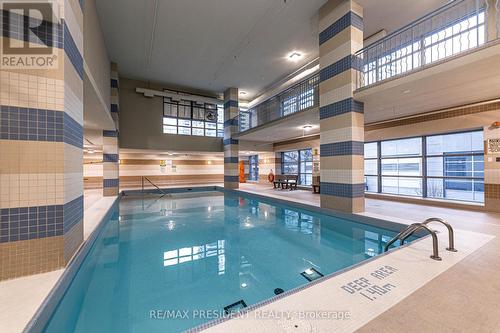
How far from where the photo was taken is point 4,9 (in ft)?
6.91

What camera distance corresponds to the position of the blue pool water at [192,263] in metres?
2.02

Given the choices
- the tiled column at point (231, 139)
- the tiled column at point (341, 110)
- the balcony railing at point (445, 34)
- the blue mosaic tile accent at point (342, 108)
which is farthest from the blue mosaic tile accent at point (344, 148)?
the tiled column at point (231, 139)

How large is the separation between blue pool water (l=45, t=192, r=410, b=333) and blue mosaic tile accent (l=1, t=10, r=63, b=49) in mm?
2742

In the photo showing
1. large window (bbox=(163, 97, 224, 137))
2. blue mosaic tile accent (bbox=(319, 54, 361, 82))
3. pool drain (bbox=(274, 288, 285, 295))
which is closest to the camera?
pool drain (bbox=(274, 288, 285, 295))

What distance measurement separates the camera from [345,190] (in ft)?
16.4

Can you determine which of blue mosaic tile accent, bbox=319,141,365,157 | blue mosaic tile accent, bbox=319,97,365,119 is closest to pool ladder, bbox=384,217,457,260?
blue mosaic tile accent, bbox=319,141,365,157

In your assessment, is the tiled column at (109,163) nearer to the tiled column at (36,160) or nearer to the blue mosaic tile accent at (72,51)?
the blue mosaic tile accent at (72,51)

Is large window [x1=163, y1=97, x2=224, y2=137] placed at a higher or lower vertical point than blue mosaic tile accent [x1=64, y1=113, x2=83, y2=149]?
higher

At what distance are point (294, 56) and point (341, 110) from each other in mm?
4180

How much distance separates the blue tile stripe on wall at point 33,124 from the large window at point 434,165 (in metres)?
8.60

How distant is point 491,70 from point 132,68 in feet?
36.4

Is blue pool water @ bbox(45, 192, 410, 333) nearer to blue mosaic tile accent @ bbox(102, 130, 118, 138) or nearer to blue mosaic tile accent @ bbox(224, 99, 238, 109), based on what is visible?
blue mosaic tile accent @ bbox(102, 130, 118, 138)

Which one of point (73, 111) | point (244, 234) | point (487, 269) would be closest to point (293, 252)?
point (244, 234)

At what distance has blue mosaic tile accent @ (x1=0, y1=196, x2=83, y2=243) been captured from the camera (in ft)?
6.70
